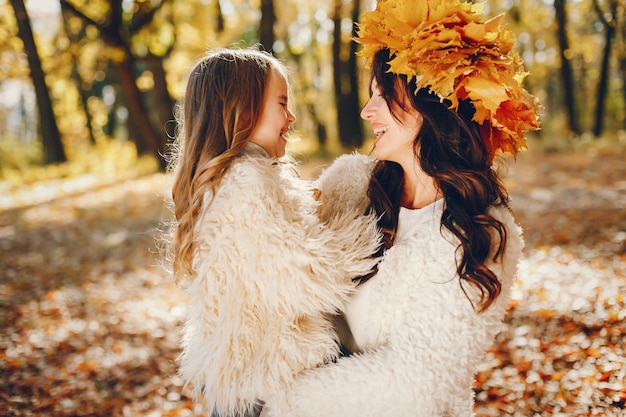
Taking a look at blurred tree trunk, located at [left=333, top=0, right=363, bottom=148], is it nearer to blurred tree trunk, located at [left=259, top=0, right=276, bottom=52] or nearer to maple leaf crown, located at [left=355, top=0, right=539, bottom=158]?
blurred tree trunk, located at [left=259, top=0, right=276, bottom=52]

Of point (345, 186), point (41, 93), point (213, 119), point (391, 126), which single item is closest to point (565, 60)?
point (345, 186)

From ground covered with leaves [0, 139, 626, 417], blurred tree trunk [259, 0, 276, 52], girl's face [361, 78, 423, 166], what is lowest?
ground covered with leaves [0, 139, 626, 417]

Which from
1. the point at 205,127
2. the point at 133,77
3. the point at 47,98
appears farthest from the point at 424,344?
the point at 47,98

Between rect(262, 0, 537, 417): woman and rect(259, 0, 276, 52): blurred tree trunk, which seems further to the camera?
rect(259, 0, 276, 52): blurred tree trunk

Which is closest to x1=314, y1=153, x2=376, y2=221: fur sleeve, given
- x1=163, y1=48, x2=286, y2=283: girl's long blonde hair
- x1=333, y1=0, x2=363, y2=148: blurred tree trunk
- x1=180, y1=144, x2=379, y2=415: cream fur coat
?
x1=180, y1=144, x2=379, y2=415: cream fur coat

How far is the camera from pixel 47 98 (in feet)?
48.5

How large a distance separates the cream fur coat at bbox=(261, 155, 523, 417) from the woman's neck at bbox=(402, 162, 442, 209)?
25cm

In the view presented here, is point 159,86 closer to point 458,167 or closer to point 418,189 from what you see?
point 418,189

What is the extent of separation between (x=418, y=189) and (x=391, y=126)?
0.35 m

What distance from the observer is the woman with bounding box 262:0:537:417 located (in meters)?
1.80

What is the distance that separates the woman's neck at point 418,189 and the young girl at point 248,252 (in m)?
0.34

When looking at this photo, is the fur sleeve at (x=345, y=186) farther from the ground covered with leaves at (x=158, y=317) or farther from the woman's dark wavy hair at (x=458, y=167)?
the ground covered with leaves at (x=158, y=317)

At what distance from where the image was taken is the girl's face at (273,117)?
2.11 m

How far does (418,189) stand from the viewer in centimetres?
229
